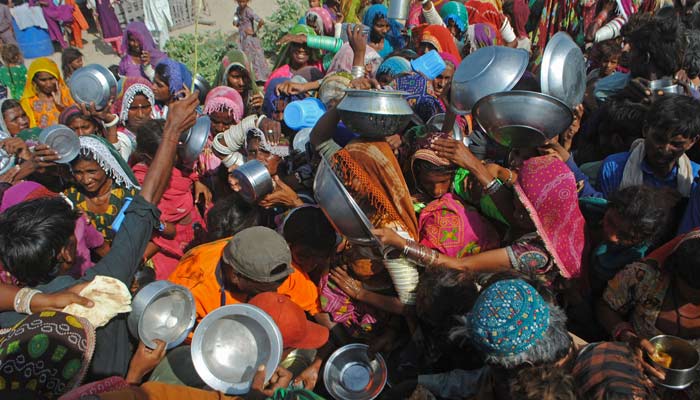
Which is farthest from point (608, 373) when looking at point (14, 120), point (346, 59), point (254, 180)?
point (14, 120)

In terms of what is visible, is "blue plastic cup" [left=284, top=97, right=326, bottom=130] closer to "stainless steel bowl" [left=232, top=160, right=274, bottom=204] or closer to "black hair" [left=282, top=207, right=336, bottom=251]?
"stainless steel bowl" [left=232, top=160, right=274, bottom=204]

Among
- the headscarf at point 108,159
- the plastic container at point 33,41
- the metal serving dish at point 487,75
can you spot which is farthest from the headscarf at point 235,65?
the plastic container at point 33,41

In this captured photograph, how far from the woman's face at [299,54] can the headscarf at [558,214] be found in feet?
13.5

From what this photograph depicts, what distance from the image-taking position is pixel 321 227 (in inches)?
105

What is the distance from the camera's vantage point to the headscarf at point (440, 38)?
508 cm

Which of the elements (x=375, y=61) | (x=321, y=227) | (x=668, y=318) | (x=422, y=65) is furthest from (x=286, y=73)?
(x=668, y=318)

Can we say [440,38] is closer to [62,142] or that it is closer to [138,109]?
[138,109]

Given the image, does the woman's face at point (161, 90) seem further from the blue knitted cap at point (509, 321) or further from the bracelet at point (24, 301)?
the blue knitted cap at point (509, 321)

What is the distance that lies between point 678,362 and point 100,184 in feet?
10.4

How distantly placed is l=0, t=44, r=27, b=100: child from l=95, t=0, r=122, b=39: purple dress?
17.1ft

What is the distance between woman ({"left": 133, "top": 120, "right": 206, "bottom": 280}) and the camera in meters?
3.39

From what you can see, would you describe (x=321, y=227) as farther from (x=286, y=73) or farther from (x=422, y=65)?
(x=286, y=73)

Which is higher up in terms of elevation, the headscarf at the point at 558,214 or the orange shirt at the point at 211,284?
the headscarf at the point at 558,214

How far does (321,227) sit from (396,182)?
1.88 feet
